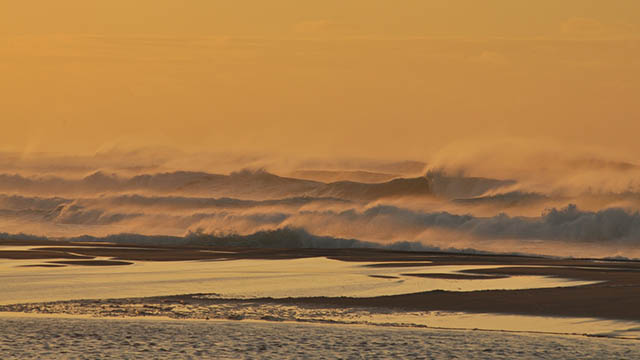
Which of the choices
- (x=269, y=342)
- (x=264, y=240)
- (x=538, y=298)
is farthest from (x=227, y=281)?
(x=264, y=240)

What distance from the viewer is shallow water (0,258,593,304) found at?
126 feet

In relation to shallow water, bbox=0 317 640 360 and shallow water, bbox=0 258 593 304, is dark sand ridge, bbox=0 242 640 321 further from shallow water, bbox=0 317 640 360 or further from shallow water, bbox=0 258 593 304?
shallow water, bbox=0 317 640 360

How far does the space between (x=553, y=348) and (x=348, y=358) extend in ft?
16.2

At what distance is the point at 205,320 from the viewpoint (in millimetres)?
30094

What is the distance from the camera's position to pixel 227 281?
44.4 metres

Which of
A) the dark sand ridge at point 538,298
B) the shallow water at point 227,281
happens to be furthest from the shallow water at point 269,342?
the shallow water at point 227,281

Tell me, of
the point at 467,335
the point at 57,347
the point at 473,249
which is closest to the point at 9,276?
the point at 57,347

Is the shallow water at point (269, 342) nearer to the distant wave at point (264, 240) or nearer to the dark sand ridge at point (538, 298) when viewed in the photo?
the dark sand ridge at point (538, 298)

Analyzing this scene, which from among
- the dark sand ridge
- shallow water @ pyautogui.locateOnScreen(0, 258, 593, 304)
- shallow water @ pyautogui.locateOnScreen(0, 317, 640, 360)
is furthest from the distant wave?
shallow water @ pyautogui.locateOnScreen(0, 317, 640, 360)

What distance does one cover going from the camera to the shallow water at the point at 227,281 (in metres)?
38.4

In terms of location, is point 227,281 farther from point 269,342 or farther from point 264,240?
point 264,240

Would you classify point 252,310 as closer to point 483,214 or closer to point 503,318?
point 503,318

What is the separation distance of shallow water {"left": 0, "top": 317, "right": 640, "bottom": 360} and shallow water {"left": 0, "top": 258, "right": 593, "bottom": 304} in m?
7.96

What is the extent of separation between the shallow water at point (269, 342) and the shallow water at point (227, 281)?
26.1 feet
